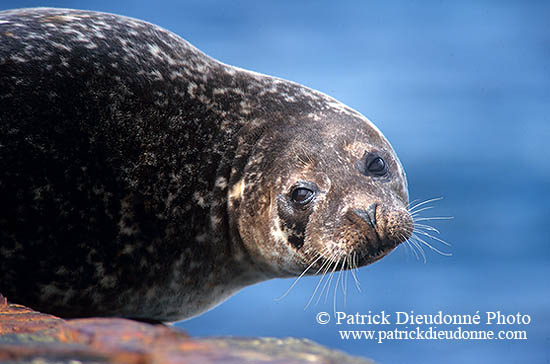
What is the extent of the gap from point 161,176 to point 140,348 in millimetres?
2326

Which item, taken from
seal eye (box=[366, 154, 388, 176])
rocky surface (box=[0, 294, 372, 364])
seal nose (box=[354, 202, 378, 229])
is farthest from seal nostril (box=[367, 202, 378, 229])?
rocky surface (box=[0, 294, 372, 364])

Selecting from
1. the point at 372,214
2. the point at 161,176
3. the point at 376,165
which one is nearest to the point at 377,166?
the point at 376,165

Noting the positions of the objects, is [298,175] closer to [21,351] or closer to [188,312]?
[188,312]

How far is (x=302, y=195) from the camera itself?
167 inches

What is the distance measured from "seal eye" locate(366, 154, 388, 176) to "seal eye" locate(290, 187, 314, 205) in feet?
1.45

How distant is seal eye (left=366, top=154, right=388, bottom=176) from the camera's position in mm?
4391

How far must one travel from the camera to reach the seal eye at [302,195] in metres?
4.23

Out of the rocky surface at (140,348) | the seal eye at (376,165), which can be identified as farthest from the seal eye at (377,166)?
the rocky surface at (140,348)

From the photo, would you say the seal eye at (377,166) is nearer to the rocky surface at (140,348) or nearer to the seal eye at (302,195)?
the seal eye at (302,195)

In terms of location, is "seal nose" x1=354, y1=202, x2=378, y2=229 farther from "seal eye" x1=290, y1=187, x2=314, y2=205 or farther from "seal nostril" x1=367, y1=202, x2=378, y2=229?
"seal eye" x1=290, y1=187, x2=314, y2=205

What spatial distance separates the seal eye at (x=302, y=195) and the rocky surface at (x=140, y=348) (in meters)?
2.13

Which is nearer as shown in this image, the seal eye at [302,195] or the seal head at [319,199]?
the seal head at [319,199]

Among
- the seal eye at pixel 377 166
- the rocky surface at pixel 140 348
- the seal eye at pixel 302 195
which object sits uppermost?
the seal eye at pixel 377 166

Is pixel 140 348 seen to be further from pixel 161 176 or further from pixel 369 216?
pixel 369 216
